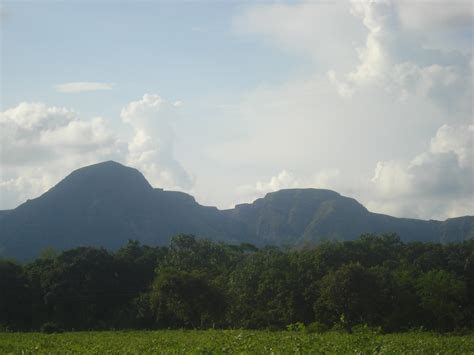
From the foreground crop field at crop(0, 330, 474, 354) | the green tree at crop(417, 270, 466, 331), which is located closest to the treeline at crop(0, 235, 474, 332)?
the green tree at crop(417, 270, 466, 331)

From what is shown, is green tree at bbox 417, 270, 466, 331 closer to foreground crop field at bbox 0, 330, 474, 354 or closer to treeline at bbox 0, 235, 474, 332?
treeline at bbox 0, 235, 474, 332

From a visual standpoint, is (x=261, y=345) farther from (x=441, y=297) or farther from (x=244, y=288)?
(x=244, y=288)

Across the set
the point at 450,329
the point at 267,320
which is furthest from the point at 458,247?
the point at 267,320

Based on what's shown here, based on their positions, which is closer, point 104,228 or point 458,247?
point 458,247

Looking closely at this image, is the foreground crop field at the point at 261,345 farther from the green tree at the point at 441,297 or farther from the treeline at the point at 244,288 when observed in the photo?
the green tree at the point at 441,297

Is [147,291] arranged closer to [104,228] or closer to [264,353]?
[264,353]

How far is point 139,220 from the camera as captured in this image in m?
199

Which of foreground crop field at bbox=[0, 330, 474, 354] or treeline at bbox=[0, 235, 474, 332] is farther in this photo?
treeline at bbox=[0, 235, 474, 332]

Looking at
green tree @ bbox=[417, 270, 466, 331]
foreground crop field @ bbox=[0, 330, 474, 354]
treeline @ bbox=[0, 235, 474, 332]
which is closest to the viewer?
foreground crop field @ bbox=[0, 330, 474, 354]

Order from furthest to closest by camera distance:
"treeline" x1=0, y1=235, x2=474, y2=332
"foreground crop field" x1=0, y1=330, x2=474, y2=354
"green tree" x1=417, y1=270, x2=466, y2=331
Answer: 1. "green tree" x1=417, y1=270, x2=466, y2=331
2. "treeline" x1=0, y1=235, x2=474, y2=332
3. "foreground crop field" x1=0, y1=330, x2=474, y2=354

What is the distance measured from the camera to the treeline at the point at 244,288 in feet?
173

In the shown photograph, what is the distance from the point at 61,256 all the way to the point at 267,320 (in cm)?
2703

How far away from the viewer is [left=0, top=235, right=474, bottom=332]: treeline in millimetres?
52719

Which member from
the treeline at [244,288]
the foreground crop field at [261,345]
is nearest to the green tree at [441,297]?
the treeline at [244,288]
